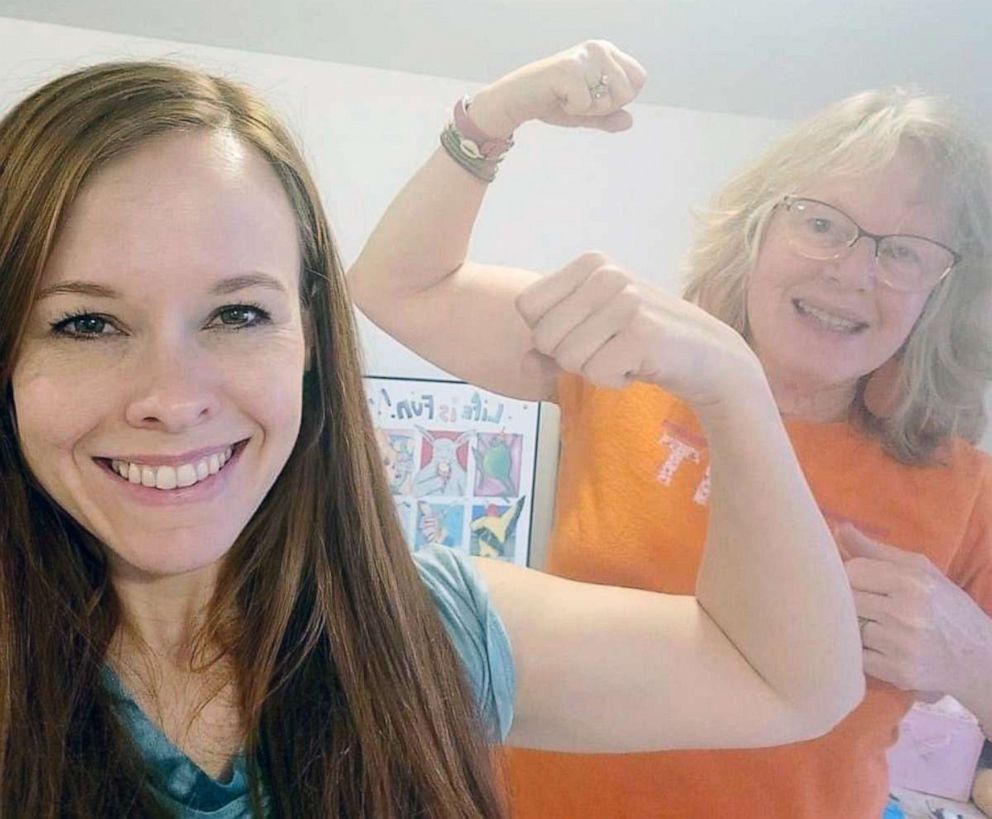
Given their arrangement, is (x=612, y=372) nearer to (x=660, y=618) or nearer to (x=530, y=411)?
(x=660, y=618)

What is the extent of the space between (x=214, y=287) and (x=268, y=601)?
19cm

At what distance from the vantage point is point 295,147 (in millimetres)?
516

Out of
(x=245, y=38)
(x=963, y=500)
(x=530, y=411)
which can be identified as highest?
(x=245, y=38)

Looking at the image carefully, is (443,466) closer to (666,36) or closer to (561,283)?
(666,36)

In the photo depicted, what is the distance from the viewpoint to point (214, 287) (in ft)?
1.46

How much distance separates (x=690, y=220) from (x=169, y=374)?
426mm

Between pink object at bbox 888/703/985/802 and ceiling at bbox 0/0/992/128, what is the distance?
0.37m

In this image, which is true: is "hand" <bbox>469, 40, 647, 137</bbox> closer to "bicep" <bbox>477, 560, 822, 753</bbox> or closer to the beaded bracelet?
the beaded bracelet

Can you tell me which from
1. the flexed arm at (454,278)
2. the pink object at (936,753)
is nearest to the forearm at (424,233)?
the flexed arm at (454,278)

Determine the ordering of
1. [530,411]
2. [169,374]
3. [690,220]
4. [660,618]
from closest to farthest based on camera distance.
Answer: [169,374] < [660,618] < [690,220] < [530,411]

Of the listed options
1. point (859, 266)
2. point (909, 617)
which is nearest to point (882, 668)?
point (909, 617)

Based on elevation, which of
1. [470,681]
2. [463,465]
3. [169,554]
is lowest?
[463,465]

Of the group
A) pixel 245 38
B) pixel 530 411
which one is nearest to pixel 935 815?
pixel 530 411

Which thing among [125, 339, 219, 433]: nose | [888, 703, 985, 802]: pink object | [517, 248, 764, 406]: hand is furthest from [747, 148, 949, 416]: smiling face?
[125, 339, 219, 433]: nose
